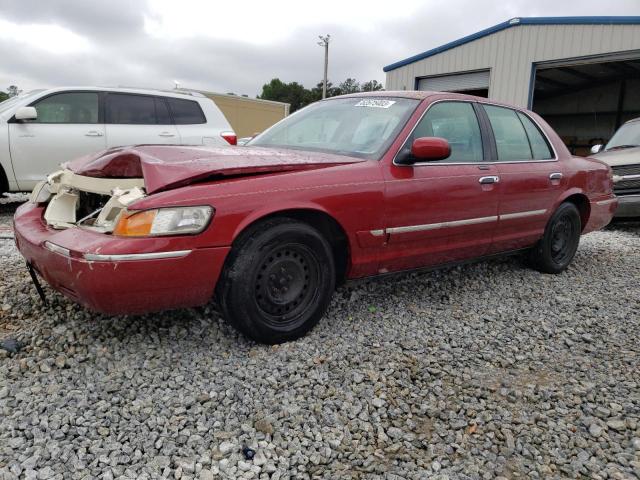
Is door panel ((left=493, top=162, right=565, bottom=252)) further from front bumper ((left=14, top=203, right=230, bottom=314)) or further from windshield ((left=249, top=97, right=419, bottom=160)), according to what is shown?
front bumper ((left=14, top=203, right=230, bottom=314))

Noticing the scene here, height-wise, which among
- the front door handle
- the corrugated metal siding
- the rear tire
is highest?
the corrugated metal siding

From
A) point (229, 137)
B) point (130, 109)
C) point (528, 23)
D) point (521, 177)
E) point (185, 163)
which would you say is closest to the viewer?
point (185, 163)

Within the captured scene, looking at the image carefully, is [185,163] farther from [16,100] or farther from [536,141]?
[16,100]

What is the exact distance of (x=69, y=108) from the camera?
6.51 metres

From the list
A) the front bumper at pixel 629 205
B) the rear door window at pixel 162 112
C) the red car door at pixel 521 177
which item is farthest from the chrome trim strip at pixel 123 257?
the front bumper at pixel 629 205

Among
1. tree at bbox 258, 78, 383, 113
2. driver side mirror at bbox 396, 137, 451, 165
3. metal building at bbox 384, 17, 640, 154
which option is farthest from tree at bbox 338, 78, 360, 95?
driver side mirror at bbox 396, 137, 451, 165

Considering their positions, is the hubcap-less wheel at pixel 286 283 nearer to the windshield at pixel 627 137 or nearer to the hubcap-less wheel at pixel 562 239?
the hubcap-less wheel at pixel 562 239

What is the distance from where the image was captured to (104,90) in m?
6.73

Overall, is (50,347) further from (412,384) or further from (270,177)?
(412,384)

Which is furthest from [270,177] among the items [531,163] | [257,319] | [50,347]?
[531,163]

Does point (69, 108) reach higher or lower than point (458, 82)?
lower

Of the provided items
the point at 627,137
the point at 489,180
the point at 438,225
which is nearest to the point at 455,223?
the point at 438,225

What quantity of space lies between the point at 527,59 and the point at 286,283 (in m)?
12.5

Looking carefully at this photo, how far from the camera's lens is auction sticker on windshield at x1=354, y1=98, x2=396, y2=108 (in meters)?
3.60
